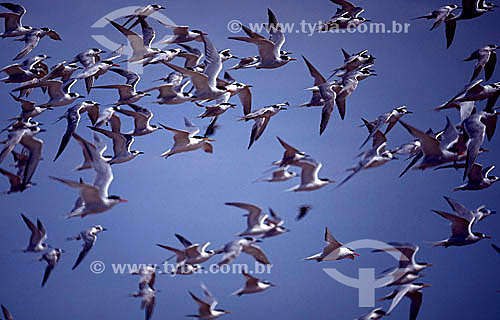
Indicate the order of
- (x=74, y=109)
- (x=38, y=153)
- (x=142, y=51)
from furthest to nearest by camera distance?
(x=142, y=51)
(x=74, y=109)
(x=38, y=153)

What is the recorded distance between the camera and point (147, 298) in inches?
635

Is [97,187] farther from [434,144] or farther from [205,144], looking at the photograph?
[434,144]

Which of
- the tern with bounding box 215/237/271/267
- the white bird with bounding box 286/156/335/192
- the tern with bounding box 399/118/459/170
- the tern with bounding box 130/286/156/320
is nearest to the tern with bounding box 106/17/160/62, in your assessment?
the white bird with bounding box 286/156/335/192

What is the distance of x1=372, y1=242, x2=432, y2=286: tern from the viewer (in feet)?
46.3

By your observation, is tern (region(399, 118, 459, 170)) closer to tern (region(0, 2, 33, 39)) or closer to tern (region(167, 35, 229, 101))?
tern (region(167, 35, 229, 101))

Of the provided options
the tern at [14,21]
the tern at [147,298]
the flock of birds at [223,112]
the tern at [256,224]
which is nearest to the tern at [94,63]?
the flock of birds at [223,112]

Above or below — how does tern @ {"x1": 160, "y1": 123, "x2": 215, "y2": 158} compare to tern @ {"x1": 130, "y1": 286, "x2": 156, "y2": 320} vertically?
above

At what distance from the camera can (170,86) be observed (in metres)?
15.4

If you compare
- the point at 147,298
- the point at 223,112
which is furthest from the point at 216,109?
the point at 147,298

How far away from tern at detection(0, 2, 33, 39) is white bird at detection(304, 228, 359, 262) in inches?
340

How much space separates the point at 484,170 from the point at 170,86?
7215 millimetres

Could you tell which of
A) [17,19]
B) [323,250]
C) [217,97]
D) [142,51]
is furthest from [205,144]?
[17,19]

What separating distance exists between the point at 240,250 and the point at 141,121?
4055 mm

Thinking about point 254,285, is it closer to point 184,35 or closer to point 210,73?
point 210,73
